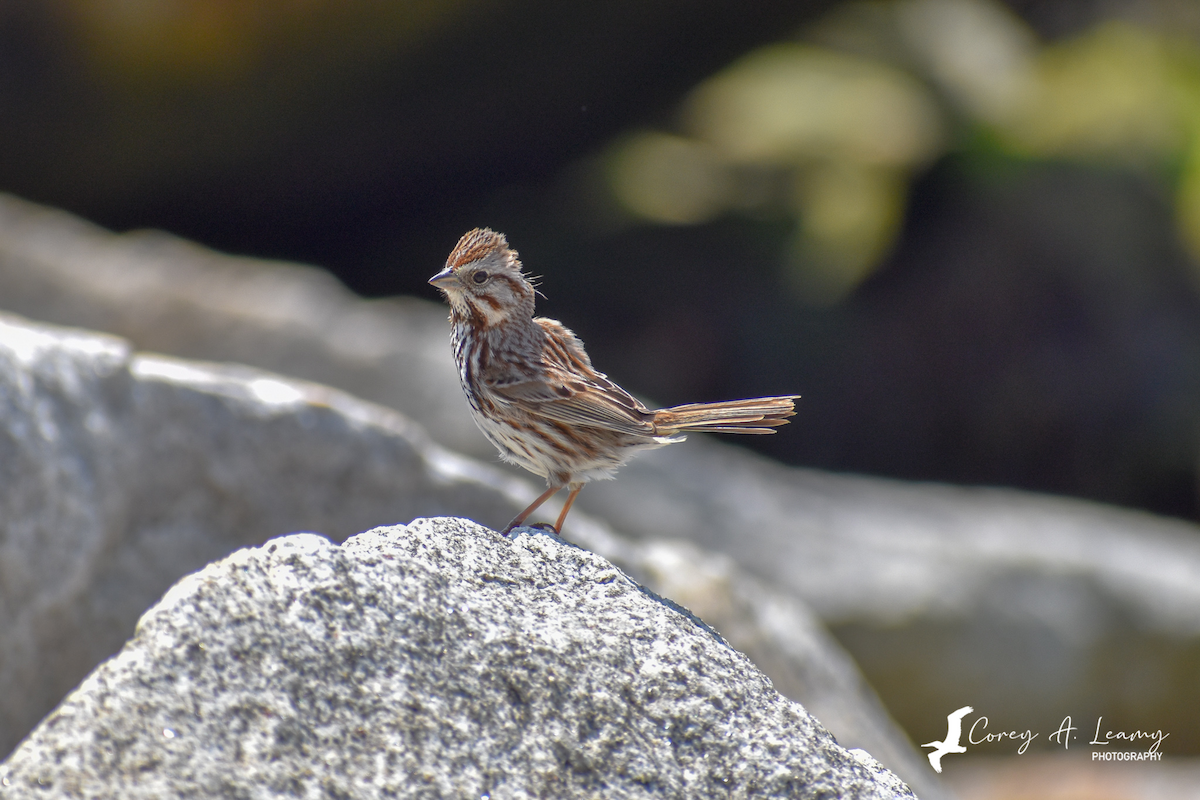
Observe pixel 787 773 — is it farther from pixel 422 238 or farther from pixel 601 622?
pixel 422 238

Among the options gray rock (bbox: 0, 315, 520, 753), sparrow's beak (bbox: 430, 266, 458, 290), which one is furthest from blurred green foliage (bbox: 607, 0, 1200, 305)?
sparrow's beak (bbox: 430, 266, 458, 290)

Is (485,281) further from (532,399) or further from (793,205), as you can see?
(793,205)

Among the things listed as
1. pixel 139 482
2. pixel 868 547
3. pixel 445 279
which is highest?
pixel 868 547

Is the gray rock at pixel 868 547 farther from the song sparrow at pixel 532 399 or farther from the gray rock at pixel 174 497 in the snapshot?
the song sparrow at pixel 532 399

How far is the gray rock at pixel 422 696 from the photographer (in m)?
2.07

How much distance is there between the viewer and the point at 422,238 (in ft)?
44.2

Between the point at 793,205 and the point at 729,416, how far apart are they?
9.52m

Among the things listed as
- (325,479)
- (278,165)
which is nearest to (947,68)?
(278,165)

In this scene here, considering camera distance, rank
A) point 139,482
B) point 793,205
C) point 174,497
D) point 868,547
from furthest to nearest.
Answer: point 793,205
point 868,547
point 174,497
point 139,482

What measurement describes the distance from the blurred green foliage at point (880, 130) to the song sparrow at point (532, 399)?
8.91 m

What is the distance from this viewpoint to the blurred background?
1251 cm

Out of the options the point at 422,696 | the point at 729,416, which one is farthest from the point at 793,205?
the point at 422,696

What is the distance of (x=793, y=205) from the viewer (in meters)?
13.0

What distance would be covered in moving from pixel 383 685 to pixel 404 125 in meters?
11.3
